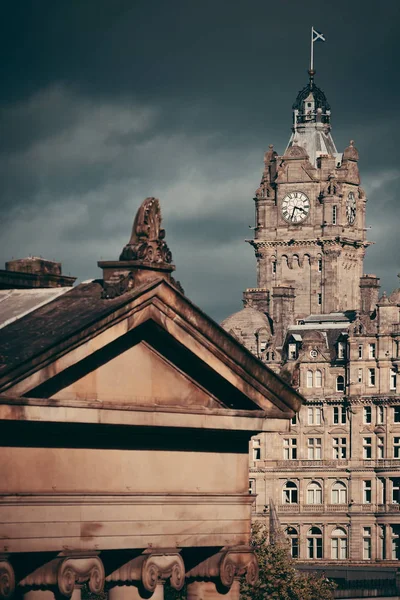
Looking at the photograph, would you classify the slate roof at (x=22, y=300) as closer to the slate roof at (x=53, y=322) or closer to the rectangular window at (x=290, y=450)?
the slate roof at (x=53, y=322)

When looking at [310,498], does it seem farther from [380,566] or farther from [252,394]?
[252,394]

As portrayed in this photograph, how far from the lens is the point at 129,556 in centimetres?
2352

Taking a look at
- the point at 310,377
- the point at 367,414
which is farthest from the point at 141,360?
the point at 310,377

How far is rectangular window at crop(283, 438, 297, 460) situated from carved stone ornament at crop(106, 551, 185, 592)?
6308 inches

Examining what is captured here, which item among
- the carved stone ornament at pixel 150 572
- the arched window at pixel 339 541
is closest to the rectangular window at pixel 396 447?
the arched window at pixel 339 541

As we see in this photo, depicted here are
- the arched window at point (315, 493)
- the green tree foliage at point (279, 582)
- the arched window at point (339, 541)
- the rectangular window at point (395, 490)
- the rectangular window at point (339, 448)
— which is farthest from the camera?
the arched window at point (315, 493)

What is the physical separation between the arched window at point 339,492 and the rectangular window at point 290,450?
4.40 m

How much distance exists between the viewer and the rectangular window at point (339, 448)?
18300 cm

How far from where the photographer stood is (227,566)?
2448cm

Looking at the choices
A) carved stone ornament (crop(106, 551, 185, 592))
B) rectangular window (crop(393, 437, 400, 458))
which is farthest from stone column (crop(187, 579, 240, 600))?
rectangular window (crop(393, 437, 400, 458))

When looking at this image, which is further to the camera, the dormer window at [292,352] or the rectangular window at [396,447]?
the dormer window at [292,352]

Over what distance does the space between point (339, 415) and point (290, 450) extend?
207 inches

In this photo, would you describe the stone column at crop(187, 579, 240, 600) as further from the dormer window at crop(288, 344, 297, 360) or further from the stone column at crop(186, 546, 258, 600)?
the dormer window at crop(288, 344, 297, 360)

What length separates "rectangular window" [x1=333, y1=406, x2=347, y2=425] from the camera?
18300 centimetres
